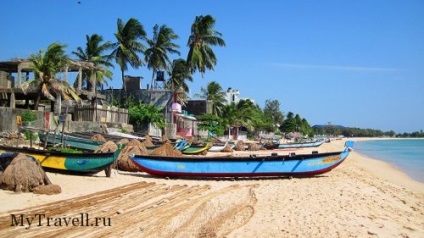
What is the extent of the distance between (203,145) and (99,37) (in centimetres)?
2182

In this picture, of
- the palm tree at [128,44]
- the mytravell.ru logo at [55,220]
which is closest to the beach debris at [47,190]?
the mytravell.ru logo at [55,220]

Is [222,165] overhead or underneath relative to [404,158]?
overhead

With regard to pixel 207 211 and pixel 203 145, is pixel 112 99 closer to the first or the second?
pixel 203 145

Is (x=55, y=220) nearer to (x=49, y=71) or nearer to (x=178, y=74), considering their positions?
(x=49, y=71)

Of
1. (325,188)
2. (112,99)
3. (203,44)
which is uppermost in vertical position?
(203,44)

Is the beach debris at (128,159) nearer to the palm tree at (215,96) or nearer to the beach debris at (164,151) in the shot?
the beach debris at (164,151)

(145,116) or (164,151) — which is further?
(145,116)

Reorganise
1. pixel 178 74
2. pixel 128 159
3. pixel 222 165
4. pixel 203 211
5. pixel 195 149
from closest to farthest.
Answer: pixel 203 211 → pixel 222 165 → pixel 128 159 → pixel 195 149 → pixel 178 74

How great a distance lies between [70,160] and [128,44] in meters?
29.5

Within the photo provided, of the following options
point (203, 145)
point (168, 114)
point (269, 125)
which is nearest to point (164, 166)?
point (203, 145)

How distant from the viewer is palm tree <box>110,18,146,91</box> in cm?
4038

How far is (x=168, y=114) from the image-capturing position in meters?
40.0

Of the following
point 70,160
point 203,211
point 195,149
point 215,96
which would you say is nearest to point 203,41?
point 215,96

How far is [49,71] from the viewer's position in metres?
25.8
